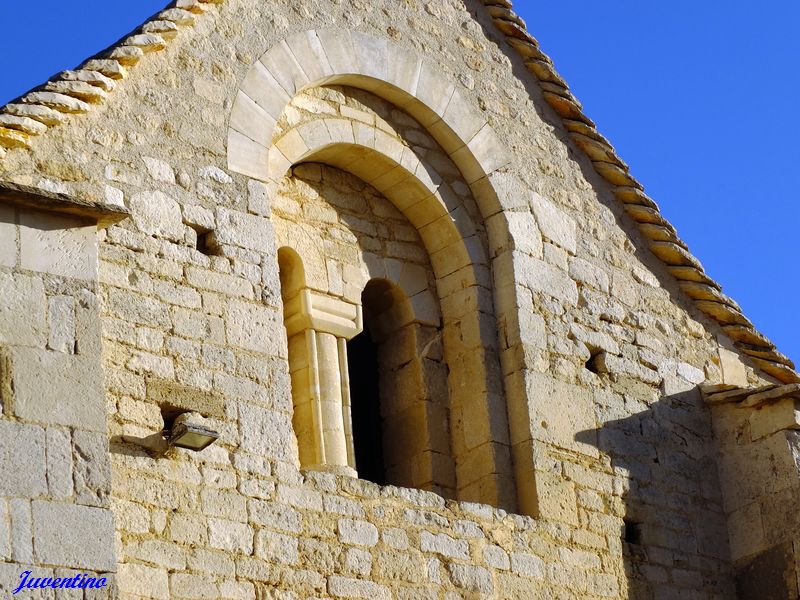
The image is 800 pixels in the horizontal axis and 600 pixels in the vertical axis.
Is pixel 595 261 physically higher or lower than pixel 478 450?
higher

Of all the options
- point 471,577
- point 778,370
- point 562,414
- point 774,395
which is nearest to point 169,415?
point 471,577

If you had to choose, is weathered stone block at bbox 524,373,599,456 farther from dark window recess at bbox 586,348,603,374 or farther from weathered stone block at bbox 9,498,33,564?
weathered stone block at bbox 9,498,33,564

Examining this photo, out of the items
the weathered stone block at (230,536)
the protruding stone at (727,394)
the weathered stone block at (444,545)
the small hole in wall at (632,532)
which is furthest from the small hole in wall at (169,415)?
the protruding stone at (727,394)

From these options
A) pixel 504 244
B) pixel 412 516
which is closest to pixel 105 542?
pixel 412 516

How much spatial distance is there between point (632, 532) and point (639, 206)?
7.66ft

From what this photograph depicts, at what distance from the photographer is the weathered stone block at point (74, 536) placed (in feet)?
26.6

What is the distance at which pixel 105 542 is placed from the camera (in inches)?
326

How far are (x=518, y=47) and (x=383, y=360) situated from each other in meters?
2.34

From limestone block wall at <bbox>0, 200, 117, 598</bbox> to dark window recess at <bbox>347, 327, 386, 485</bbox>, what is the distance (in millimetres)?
2874

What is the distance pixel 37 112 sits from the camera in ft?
30.3

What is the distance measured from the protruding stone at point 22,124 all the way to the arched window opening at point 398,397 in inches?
108

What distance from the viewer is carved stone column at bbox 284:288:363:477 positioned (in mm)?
10336

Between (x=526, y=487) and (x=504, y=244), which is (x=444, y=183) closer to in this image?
(x=504, y=244)

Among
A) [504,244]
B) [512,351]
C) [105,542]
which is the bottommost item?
[105,542]
